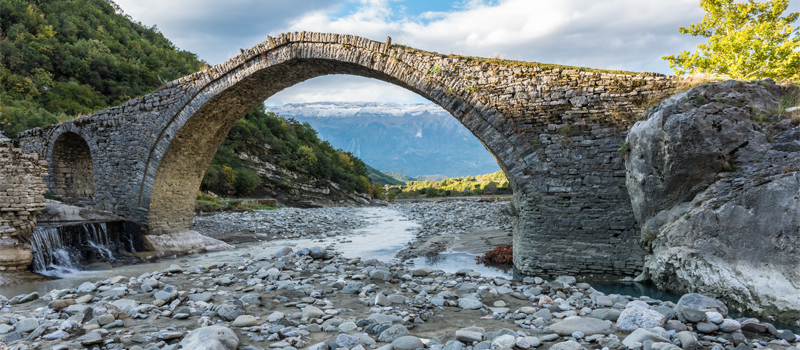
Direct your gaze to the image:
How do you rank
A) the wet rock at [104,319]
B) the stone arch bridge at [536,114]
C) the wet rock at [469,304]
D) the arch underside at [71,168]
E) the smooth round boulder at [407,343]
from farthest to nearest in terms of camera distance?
the arch underside at [71,168]
the stone arch bridge at [536,114]
the wet rock at [469,304]
the wet rock at [104,319]
the smooth round boulder at [407,343]

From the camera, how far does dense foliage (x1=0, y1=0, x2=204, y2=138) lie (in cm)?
1919

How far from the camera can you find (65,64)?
24.0m

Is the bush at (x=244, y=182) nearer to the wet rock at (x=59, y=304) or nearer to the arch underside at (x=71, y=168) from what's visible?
the arch underside at (x=71, y=168)

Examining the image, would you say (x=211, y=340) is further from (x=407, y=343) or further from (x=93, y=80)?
(x=93, y=80)

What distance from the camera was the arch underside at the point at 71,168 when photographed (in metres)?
10.8

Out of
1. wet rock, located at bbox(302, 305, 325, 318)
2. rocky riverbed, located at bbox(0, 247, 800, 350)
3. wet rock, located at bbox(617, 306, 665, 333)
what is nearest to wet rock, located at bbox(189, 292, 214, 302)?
rocky riverbed, located at bbox(0, 247, 800, 350)

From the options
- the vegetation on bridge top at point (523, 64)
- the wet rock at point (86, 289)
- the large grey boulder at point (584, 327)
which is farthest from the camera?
the vegetation on bridge top at point (523, 64)

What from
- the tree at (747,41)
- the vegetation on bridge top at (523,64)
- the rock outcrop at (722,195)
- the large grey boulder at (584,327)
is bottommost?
the large grey boulder at (584,327)

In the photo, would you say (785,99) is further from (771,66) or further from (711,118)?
(771,66)


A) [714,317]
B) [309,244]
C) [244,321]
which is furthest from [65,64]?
[714,317]

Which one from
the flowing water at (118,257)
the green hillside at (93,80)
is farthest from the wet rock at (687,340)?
the green hillside at (93,80)

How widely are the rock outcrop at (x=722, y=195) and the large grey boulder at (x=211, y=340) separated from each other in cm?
521

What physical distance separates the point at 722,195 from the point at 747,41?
42.1ft

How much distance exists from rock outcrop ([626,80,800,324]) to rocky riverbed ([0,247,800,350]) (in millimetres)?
566
